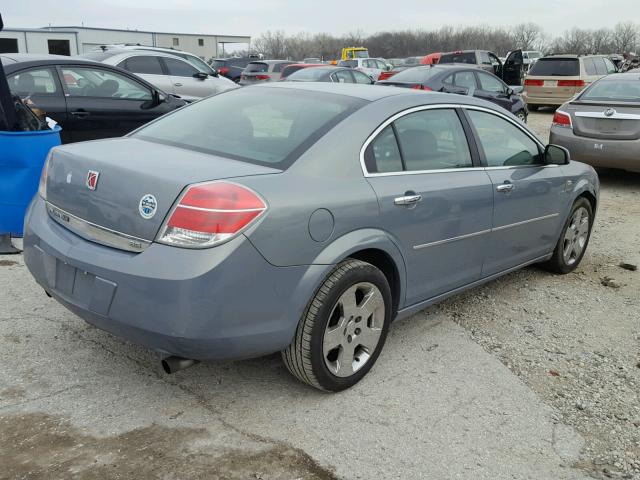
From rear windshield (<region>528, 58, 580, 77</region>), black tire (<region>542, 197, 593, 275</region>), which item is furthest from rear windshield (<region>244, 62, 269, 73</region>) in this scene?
black tire (<region>542, 197, 593, 275</region>)

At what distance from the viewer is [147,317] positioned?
2.76 metres

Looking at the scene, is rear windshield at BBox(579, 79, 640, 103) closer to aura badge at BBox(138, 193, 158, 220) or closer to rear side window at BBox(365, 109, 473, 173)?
rear side window at BBox(365, 109, 473, 173)

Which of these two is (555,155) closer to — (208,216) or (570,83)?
(208,216)

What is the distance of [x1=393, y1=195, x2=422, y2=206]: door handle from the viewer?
3.47m

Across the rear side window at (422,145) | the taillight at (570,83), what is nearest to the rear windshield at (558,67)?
the taillight at (570,83)

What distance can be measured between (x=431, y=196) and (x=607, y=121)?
20.0 ft

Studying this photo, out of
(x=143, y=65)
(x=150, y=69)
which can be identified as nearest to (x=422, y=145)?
(x=143, y=65)

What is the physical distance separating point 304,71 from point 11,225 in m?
11.5

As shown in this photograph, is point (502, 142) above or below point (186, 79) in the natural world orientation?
below

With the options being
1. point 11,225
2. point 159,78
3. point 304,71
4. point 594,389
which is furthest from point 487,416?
point 304,71

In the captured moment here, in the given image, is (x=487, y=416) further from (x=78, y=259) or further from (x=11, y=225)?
(x=11, y=225)

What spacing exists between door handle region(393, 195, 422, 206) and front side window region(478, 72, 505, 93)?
10.5 metres

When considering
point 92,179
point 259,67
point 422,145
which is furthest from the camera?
point 259,67

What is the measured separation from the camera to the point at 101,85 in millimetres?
7934
